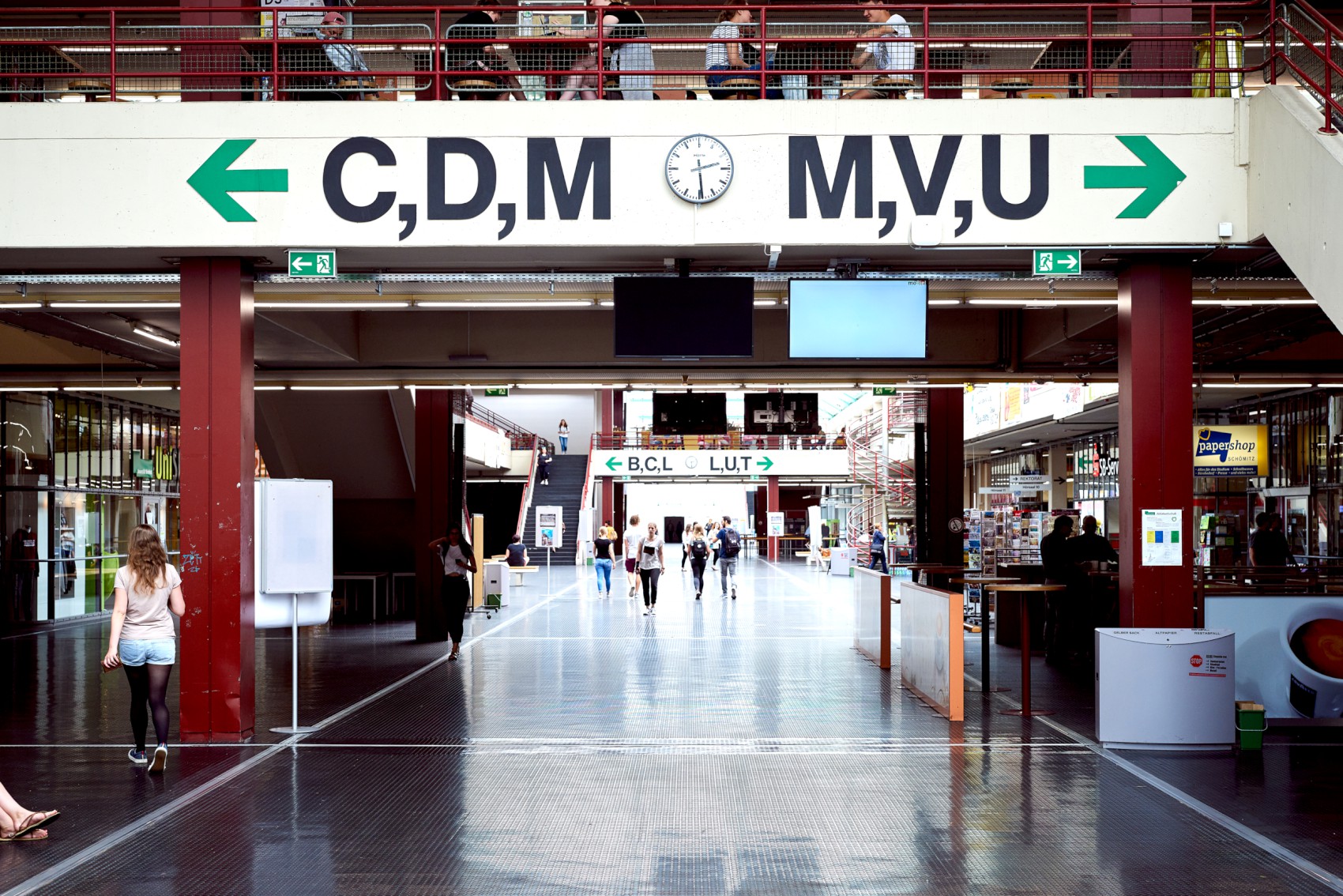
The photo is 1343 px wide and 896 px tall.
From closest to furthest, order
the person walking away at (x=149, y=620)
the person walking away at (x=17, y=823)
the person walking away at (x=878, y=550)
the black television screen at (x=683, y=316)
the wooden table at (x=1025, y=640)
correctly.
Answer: the person walking away at (x=17, y=823) → the person walking away at (x=149, y=620) → the black television screen at (x=683, y=316) → the wooden table at (x=1025, y=640) → the person walking away at (x=878, y=550)

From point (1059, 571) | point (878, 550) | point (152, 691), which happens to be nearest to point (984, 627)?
point (1059, 571)

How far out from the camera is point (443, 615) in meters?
17.1

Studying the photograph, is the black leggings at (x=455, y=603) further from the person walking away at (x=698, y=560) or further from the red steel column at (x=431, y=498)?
the person walking away at (x=698, y=560)

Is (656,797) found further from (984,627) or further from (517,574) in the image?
(517,574)

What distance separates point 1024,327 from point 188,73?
10239mm

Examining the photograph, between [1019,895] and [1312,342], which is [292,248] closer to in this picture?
[1019,895]

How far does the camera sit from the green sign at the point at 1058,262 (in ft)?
29.8

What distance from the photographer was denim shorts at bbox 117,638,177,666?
25.8 feet

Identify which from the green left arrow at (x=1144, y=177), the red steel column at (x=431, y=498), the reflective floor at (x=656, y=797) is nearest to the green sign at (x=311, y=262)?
the reflective floor at (x=656, y=797)

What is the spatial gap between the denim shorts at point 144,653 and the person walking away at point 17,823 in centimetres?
153

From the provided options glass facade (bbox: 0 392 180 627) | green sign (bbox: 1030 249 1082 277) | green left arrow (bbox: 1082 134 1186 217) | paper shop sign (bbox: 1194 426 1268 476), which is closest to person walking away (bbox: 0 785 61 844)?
green sign (bbox: 1030 249 1082 277)

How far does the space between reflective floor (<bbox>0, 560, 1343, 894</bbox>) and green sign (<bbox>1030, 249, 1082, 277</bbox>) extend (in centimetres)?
352

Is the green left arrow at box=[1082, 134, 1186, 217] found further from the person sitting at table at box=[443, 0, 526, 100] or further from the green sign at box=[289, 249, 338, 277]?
the green sign at box=[289, 249, 338, 277]

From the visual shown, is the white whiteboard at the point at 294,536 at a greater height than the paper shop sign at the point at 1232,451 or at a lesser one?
lesser
